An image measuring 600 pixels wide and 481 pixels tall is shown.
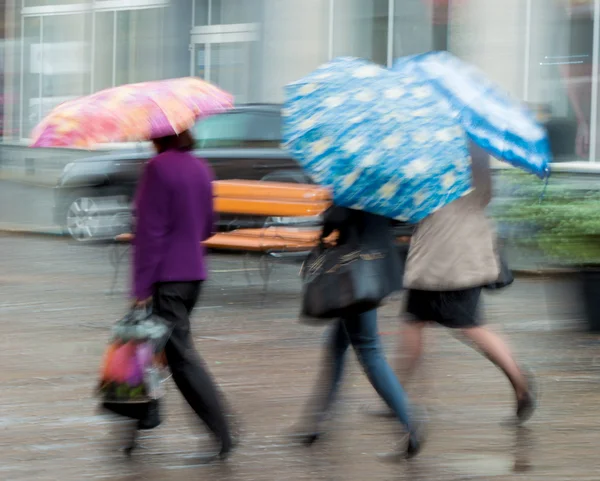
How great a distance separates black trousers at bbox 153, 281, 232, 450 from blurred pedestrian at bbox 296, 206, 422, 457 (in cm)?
57

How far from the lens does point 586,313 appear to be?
30.5ft

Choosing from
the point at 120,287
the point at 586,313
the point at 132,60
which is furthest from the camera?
the point at 132,60

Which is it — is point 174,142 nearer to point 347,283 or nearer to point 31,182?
point 347,283

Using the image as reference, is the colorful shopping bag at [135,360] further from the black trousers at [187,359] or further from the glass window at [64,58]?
the glass window at [64,58]

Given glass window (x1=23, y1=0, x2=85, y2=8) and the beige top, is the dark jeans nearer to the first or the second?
the beige top

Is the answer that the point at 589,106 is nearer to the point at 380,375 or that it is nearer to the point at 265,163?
the point at 265,163

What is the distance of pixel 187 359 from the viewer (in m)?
5.86

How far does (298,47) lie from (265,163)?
7341 millimetres

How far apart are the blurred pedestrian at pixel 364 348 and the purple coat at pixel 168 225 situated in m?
0.60

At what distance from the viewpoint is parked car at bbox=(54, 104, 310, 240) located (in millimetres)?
14656

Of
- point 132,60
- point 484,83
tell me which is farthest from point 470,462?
point 132,60

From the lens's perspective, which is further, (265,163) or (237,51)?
(237,51)

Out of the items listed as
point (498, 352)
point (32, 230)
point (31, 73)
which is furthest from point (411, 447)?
point (31, 73)

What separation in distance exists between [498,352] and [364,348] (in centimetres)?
94
